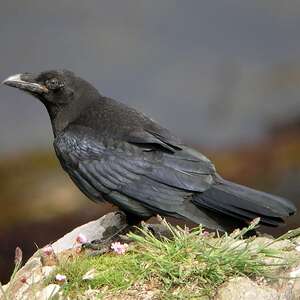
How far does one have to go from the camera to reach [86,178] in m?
5.62

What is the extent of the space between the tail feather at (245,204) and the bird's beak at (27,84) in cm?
135

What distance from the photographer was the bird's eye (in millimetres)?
5980

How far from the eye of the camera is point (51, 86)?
5.98m

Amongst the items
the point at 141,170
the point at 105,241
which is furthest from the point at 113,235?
the point at 141,170

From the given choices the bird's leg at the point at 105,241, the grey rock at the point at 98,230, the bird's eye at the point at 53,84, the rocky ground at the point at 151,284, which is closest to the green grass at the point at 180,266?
the rocky ground at the point at 151,284

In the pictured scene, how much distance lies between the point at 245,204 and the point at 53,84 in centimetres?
157

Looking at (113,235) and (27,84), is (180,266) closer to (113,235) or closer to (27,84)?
(113,235)

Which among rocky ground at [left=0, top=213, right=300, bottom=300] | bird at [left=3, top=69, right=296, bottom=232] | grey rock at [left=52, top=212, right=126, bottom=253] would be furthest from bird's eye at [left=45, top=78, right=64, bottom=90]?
rocky ground at [left=0, top=213, right=300, bottom=300]

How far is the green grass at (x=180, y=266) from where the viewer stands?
4523 millimetres

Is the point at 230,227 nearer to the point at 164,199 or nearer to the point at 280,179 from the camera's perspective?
the point at 164,199

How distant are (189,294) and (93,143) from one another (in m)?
1.55

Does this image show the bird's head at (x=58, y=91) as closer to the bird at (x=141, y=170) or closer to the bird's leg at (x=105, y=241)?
the bird at (x=141, y=170)

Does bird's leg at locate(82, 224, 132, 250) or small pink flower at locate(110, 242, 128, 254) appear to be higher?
small pink flower at locate(110, 242, 128, 254)

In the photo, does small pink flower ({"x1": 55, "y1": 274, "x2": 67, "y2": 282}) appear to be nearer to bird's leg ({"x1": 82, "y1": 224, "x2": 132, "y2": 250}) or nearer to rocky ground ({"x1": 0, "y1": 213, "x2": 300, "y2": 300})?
rocky ground ({"x1": 0, "y1": 213, "x2": 300, "y2": 300})
